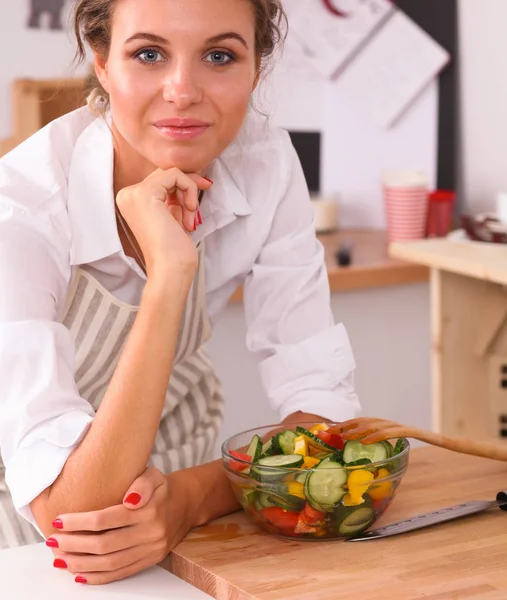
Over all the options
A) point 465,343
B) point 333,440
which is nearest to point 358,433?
point 333,440

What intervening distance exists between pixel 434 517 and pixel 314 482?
171 millimetres

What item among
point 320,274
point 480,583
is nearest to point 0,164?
point 320,274

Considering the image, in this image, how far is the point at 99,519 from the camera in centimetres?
113

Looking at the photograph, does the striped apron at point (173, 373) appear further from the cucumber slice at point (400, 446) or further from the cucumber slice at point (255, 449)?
the cucumber slice at point (400, 446)

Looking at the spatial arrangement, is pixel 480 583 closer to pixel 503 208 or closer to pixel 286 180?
pixel 286 180

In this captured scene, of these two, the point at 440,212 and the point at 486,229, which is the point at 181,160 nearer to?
the point at 486,229

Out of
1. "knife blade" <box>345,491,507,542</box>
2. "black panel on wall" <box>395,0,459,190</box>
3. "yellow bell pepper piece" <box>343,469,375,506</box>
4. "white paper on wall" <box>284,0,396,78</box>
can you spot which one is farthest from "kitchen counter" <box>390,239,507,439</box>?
"yellow bell pepper piece" <box>343,469,375,506</box>

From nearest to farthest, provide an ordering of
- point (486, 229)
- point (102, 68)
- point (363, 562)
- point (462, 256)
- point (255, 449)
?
point (363, 562)
point (255, 449)
point (102, 68)
point (462, 256)
point (486, 229)

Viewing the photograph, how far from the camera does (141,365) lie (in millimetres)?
1204

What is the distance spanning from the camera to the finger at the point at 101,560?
1107mm

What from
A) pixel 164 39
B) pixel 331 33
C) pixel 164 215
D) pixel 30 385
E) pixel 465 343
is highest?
pixel 331 33

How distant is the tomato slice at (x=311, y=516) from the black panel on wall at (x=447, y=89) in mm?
2008

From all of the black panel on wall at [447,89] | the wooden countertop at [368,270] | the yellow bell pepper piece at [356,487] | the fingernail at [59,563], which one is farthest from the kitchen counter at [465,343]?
the fingernail at [59,563]

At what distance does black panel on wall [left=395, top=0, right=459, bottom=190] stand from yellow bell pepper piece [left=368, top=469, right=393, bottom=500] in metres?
1.96
